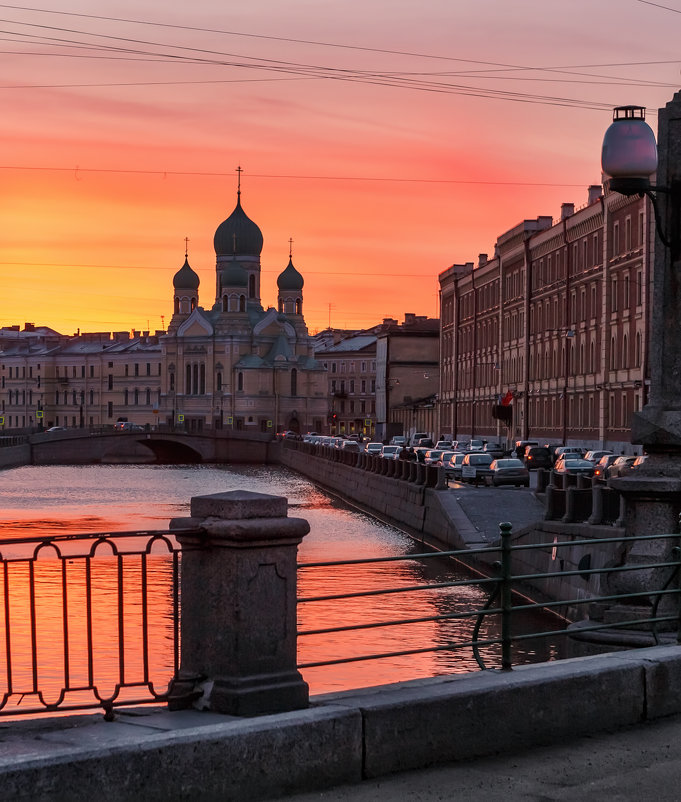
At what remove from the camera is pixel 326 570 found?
38625 millimetres

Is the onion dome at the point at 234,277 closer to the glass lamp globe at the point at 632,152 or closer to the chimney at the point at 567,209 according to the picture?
the chimney at the point at 567,209

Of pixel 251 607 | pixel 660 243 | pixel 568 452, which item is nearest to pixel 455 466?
pixel 568 452

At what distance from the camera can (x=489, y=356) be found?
9694cm

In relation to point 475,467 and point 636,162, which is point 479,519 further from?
point 636,162

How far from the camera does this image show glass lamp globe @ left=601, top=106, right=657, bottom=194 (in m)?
10.6

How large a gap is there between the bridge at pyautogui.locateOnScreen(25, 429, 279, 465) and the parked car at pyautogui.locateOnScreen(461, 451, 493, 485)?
67.1 meters

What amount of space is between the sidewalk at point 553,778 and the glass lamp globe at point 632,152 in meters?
4.28

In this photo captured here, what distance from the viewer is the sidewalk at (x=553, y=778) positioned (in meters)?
6.95

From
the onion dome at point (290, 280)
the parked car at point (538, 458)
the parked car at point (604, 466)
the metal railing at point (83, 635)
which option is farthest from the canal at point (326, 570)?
the onion dome at point (290, 280)

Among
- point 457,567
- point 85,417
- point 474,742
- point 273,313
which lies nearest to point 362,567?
point 457,567

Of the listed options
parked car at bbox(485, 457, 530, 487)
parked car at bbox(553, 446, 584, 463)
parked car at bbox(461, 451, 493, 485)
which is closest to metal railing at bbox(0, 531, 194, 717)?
parked car at bbox(485, 457, 530, 487)

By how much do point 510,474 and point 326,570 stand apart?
1607 centimetres

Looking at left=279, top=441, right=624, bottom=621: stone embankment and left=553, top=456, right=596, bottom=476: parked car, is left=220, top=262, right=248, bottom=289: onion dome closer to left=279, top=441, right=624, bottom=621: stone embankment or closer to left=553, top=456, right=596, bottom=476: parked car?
left=279, top=441, right=624, bottom=621: stone embankment

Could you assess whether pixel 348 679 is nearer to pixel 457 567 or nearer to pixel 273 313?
pixel 457 567
